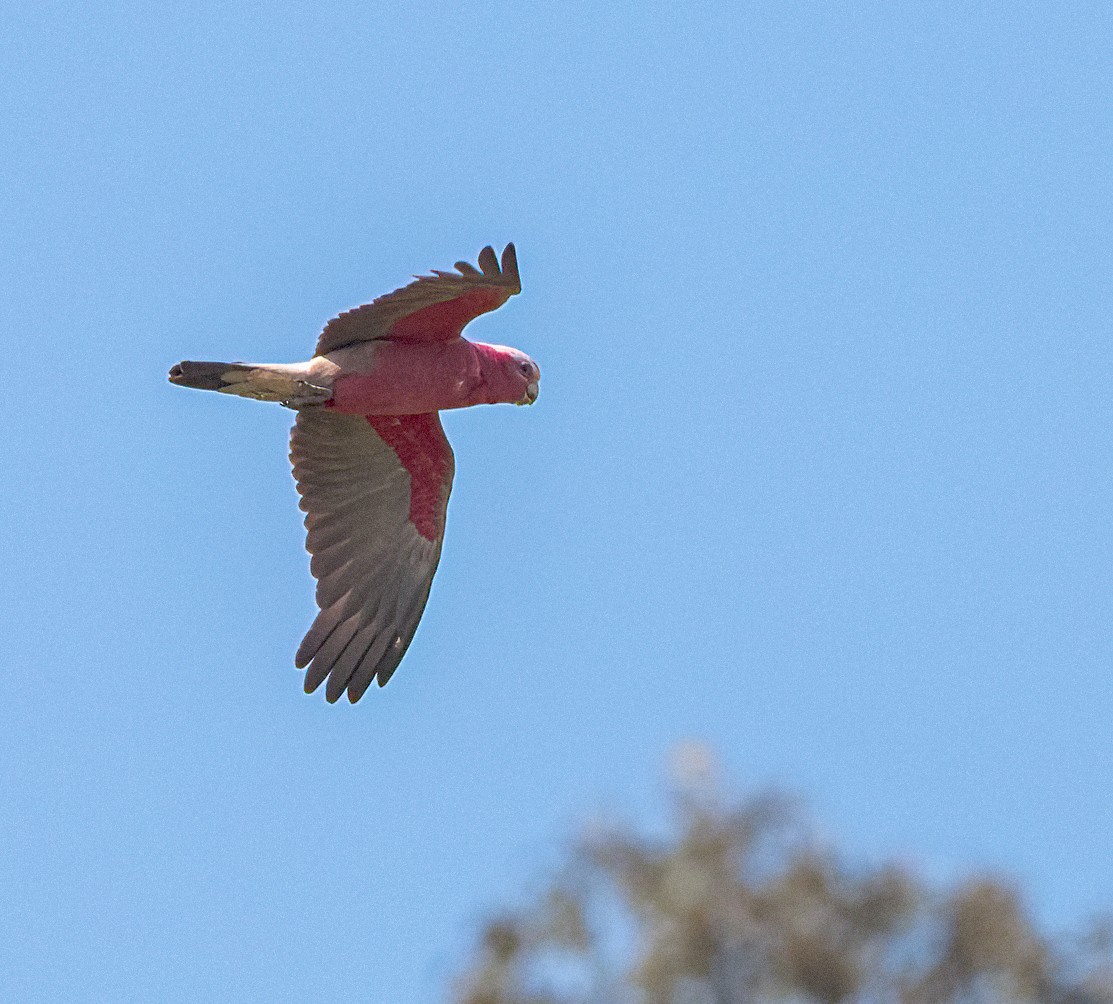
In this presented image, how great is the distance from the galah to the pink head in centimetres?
1

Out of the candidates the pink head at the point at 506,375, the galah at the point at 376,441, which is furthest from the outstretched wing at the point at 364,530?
the pink head at the point at 506,375

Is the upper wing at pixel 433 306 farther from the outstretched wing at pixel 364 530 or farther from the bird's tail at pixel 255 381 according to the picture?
the outstretched wing at pixel 364 530

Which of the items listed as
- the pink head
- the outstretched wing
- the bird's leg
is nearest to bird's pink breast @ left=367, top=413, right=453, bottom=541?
the outstretched wing

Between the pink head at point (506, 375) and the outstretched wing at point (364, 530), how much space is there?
0.79m

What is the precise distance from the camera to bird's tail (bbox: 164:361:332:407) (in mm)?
21891

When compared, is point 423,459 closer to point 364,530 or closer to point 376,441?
point 376,441

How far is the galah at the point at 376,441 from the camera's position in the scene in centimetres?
2198

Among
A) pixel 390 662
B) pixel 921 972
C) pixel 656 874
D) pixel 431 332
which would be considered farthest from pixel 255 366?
pixel 921 972

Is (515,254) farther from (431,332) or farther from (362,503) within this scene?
(362,503)

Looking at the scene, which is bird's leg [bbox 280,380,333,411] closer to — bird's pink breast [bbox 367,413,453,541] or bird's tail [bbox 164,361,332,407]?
bird's tail [bbox 164,361,332,407]

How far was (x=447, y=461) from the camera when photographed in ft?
77.6

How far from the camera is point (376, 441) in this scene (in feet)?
76.7

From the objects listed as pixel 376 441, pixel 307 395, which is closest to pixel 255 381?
pixel 307 395

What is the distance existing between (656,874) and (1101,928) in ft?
11.5
